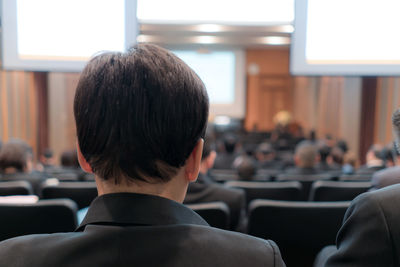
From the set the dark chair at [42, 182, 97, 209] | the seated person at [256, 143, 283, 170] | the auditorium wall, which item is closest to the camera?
the dark chair at [42, 182, 97, 209]

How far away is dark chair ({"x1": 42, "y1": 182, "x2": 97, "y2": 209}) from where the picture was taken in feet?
7.82

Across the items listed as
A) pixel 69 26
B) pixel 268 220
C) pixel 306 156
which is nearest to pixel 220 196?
pixel 268 220

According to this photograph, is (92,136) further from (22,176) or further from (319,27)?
(22,176)

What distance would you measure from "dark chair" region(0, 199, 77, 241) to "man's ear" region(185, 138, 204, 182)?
3.43 feet

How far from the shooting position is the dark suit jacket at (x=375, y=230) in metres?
0.90

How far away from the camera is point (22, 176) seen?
289 centimetres

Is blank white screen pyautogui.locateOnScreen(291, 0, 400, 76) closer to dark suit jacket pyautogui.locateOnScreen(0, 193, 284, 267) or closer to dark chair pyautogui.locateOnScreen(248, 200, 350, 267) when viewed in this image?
dark chair pyautogui.locateOnScreen(248, 200, 350, 267)

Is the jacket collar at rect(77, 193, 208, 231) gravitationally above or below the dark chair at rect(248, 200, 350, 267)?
above

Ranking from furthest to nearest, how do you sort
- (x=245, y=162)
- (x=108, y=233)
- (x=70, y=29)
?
(x=245, y=162) → (x=70, y=29) → (x=108, y=233)

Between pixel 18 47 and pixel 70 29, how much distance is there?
32 centimetres

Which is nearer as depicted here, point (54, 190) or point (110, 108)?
point (110, 108)

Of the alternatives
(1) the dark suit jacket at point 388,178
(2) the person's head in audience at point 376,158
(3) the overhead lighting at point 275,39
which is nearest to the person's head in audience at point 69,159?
(2) the person's head in audience at point 376,158

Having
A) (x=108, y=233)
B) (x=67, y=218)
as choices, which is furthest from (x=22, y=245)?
(x=67, y=218)

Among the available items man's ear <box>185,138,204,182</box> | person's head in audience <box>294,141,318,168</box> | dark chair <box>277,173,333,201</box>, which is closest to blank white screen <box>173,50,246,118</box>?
person's head in audience <box>294,141,318,168</box>
